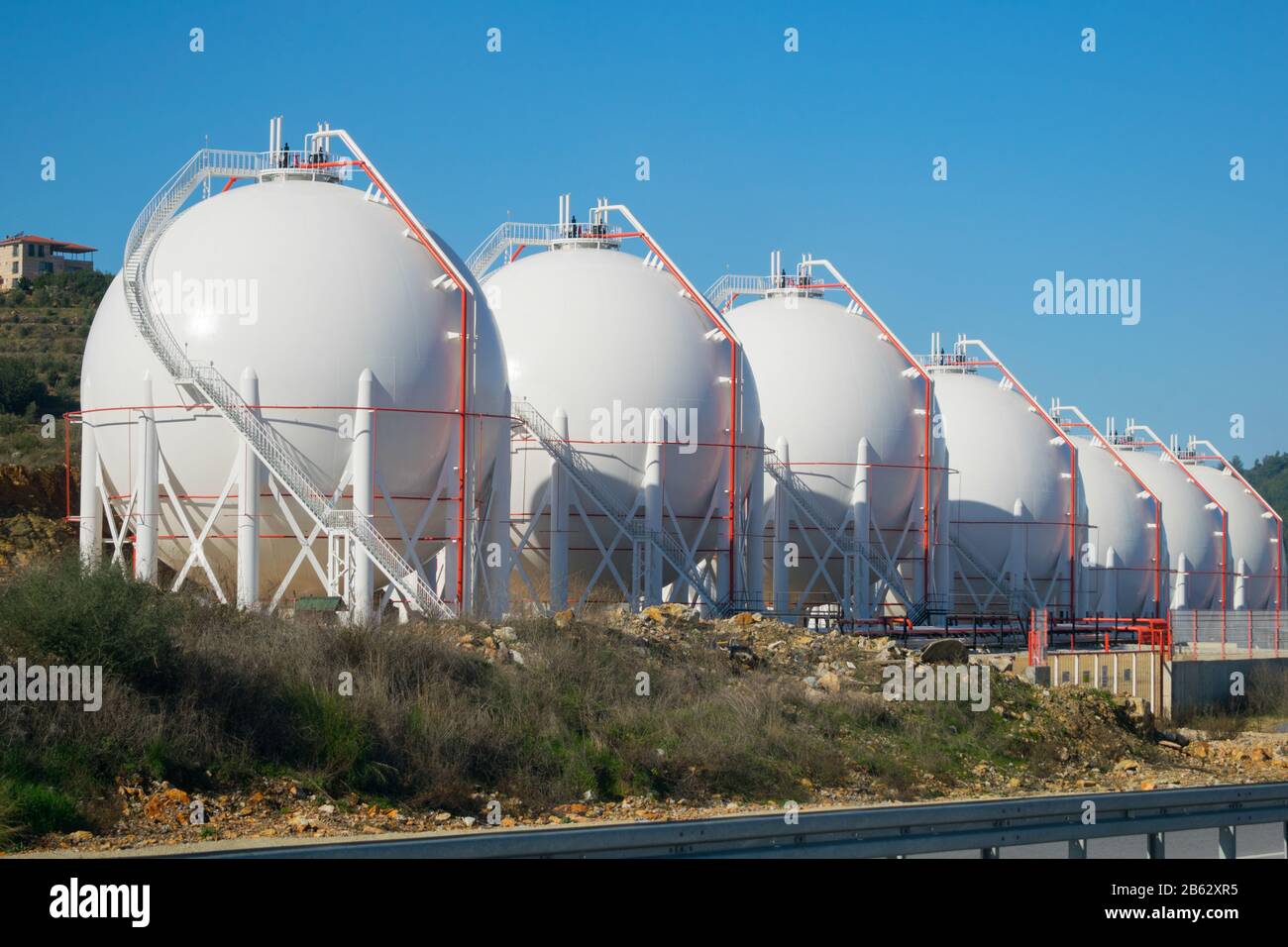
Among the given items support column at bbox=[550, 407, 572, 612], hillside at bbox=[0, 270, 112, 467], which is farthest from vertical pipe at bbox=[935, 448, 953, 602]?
hillside at bbox=[0, 270, 112, 467]

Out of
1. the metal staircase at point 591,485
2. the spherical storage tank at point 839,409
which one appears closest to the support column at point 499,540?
the metal staircase at point 591,485

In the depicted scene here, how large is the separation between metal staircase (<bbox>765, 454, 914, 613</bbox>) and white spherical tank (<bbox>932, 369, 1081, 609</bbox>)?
5578 millimetres

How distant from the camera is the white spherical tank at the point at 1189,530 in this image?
58500 millimetres

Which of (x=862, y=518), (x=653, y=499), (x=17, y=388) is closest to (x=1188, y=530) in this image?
(x=862, y=518)

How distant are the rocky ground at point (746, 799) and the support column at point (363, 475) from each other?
14.0ft

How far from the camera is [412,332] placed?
27.1 m

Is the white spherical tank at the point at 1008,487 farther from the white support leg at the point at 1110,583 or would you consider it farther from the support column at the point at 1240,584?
the support column at the point at 1240,584

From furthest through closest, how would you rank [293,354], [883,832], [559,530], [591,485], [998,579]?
[998,579] < [591,485] < [559,530] < [293,354] < [883,832]

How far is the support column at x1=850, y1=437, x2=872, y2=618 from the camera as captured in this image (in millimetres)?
39312

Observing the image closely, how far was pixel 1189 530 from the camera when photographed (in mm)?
59031

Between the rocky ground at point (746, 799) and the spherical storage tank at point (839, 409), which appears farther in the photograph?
the spherical storage tank at point (839, 409)

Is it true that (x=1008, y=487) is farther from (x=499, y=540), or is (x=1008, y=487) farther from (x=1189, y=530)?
(x=499, y=540)

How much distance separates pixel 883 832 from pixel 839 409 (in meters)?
31.3
